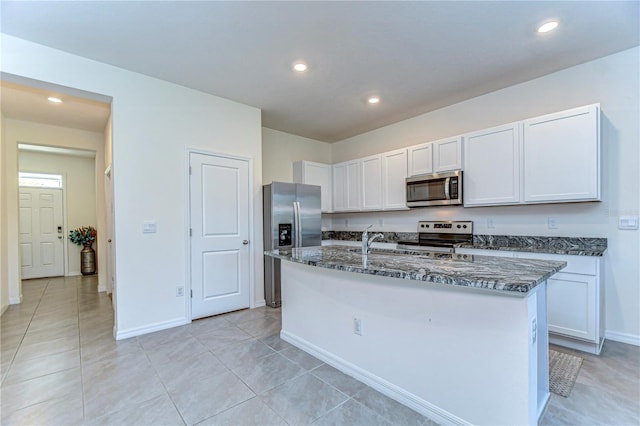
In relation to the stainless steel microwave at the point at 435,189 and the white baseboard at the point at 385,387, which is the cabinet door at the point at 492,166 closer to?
the stainless steel microwave at the point at 435,189

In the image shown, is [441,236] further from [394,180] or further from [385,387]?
[385,387]

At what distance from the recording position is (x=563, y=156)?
2.86 m

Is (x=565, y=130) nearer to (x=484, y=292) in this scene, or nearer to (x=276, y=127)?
(x=484, y=292)

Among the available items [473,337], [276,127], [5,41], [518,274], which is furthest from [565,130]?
[5,41]

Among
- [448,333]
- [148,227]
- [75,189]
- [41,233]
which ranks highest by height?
[75,189]

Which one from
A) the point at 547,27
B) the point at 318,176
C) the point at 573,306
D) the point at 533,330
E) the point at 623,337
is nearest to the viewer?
the point at 533,330

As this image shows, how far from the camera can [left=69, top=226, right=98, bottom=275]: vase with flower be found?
6445 mm

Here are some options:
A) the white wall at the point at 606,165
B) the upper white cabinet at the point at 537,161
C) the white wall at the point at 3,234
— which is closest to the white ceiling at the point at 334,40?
the white wall at the point at 606,165

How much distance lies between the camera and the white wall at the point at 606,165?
272 cm

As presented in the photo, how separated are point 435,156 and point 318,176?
2.05 metres

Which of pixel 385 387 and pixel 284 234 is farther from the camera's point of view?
pixel 284 234

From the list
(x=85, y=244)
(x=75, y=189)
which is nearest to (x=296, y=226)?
(x=85, y=244)

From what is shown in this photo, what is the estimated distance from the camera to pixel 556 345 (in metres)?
2.77

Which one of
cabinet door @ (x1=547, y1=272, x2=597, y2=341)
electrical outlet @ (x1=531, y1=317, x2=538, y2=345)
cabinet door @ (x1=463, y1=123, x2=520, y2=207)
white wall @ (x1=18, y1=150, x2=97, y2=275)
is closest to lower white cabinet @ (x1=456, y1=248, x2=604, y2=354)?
cabinet door @ (x1=547, y1=272, x2=597, y2=341)
